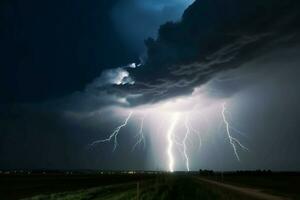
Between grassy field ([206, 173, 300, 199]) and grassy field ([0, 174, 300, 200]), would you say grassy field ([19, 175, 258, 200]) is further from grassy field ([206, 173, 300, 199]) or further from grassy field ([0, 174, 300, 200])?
grassy field ([206, 173, 300, 199])

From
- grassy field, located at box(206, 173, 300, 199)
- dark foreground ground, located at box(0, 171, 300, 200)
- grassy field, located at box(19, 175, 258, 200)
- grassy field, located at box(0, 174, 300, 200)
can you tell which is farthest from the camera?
grassy field, located at box(206, 173, 300, 199)

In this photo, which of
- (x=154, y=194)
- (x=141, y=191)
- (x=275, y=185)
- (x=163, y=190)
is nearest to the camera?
(x=154, y=194)

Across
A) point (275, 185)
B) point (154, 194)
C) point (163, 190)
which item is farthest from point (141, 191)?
point (275, 185)

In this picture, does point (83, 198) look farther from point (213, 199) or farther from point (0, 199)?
point (213, 199)

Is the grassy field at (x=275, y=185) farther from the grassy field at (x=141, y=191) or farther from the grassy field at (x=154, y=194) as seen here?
the grassy field at (x=154, y=194)

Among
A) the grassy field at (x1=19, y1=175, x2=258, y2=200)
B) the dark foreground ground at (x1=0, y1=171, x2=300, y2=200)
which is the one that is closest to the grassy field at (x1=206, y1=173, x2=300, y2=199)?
the dark foreground ground at (x1=0, y1=171, x2=300, y2=200)

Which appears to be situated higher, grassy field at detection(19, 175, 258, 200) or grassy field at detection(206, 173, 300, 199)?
grassy field at detection(206, 173, 300, 199)

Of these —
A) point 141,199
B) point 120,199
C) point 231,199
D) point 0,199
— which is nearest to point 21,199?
point 0,199

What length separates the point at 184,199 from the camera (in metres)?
31.6

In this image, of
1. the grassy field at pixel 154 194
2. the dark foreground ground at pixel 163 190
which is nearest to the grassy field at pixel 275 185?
the dark foreground ground at pixel 163 190

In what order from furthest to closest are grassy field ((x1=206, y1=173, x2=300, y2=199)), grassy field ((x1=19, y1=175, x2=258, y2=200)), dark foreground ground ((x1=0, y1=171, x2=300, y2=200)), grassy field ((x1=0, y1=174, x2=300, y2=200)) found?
grassy field ((x1=206, y1=173, x2=300, y2=199)) < dark foreground ground ((x1=0, y1=171, x2=300, y2=200)) < grassy field ((x1=0, y1=174, x2=300, y2=200)) < grassy field ((x1=19, y1=175, x2=258, y2=200))

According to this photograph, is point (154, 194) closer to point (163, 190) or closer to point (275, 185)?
point (163, 190)

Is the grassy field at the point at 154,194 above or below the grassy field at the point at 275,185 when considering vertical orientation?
below

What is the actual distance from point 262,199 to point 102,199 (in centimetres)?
1394
